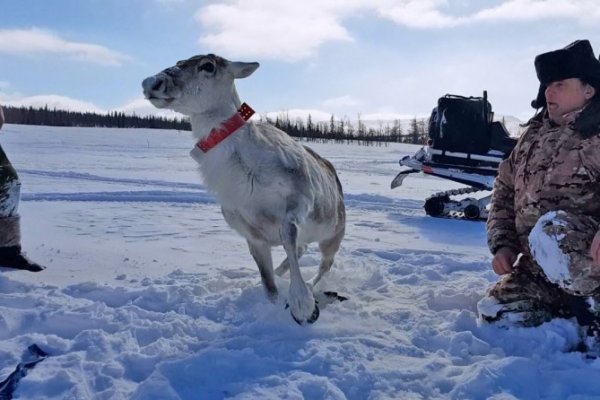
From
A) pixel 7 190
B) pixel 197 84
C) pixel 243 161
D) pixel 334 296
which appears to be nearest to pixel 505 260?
pixel 334 296

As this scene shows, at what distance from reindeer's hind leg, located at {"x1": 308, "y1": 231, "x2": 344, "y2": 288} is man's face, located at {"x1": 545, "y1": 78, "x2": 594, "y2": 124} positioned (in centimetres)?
185

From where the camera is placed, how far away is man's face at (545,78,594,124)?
303 centimetres

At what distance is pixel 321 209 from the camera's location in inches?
157

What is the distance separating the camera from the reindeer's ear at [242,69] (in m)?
3.68

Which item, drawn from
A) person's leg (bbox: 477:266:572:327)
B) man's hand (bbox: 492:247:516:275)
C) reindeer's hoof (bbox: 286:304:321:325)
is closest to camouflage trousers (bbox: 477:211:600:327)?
person's leg (bbox: 477:266:572:327)

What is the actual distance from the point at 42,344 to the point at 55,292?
37.5 inches

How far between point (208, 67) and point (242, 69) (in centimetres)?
23

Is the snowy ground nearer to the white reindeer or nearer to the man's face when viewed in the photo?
the white reindeer

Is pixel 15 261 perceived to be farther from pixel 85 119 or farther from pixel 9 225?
pixel 85 119

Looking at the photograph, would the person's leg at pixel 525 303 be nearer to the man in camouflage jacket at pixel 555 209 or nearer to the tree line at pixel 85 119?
the man in camouflage jacket at pixel 555 209

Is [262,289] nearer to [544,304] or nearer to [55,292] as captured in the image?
[55,292]

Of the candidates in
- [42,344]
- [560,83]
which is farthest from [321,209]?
[42,344]

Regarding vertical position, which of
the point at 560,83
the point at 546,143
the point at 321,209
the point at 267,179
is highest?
the point at 560,83

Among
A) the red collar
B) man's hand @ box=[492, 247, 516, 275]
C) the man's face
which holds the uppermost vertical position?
the man's face
